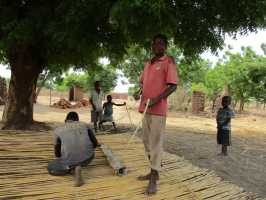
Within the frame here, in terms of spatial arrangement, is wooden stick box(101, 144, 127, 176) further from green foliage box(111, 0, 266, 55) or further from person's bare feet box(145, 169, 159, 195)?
green foliage box(111, 0, 266, 55)

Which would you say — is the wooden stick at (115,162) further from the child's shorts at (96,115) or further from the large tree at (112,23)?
the child's shorts at (96,115)

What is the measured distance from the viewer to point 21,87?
32.7 ft

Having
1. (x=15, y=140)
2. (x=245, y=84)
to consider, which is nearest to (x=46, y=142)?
(x=15, y=140)

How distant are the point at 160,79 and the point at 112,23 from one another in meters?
2.51

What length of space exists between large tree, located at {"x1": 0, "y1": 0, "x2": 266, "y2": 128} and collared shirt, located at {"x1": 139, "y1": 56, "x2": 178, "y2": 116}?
1467mm

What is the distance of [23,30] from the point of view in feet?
25.0

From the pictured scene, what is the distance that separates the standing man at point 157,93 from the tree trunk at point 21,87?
5842mm

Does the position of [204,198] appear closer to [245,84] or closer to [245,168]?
[245,168]

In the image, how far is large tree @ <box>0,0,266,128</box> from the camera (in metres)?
6.11

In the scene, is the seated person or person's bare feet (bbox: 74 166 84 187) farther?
the seated person

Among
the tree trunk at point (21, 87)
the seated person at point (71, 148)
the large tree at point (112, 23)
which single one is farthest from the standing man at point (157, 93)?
the tree trunk at point (21, 87)

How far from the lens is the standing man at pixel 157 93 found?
170 inches

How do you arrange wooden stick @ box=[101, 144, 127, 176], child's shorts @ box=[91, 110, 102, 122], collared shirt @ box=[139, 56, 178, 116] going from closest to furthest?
collared shirt @ box=[139, 56, 178, 116] < wooden stick @ box=[101, 144, 127, 176] < child's shorts @ box=[91, 110, 102, 122]

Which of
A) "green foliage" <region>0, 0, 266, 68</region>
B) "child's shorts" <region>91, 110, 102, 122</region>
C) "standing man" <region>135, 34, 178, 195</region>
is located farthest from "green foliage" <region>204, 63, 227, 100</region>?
"standing man" <region>135, 34, 178, 195</region>
